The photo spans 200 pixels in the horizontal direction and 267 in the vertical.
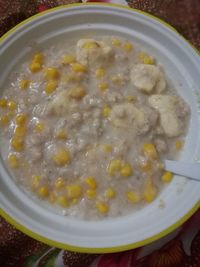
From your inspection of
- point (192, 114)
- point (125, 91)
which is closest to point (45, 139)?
point (125, 91)

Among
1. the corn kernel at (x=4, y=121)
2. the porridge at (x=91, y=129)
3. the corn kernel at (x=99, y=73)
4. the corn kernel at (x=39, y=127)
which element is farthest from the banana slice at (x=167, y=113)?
the corn kernel at (x=4, y=121)

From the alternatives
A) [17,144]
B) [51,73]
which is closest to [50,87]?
[51,73]

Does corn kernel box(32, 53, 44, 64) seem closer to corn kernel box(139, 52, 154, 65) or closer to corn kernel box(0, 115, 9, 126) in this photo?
corn kernel box(0, 115, 9, 126)

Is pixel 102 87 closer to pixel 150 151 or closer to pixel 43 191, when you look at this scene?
pixel 150 151

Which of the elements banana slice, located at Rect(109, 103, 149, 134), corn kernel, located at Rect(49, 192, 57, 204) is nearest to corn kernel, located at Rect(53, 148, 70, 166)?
corn kernel, located at Rect(49, 192, 57, 204)

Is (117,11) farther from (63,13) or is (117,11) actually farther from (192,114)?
(192,114)
